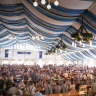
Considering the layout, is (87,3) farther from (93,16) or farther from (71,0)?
(93,16)

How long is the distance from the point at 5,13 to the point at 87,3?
393 centimetres

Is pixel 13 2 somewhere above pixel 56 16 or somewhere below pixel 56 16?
above

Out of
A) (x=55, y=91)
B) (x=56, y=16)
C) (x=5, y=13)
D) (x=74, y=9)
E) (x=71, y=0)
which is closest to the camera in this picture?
(x=71, y=0)

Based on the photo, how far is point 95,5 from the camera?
12.8 feet

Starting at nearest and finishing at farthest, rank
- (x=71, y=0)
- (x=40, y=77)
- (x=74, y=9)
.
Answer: (x=71, y=0) < (x=74, y=9) < (x=40, y=77)

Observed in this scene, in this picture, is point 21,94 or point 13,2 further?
point 13,2

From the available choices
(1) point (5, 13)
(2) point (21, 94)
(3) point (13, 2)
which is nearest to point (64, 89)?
(2) point (21, 94)

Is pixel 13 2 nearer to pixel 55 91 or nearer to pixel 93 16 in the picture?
pixel 93 16

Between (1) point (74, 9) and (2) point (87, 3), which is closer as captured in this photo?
(2) point (87, 3)

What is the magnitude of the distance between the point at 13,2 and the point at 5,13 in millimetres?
1376

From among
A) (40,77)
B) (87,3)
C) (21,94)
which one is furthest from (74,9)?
(40,77)

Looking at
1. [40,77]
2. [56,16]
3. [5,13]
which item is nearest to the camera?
[56,16]

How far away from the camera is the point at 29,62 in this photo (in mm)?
23266

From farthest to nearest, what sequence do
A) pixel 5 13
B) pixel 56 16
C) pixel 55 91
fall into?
1. pixel 5 13
2. pixel 56 16
3. pixel 55 91
